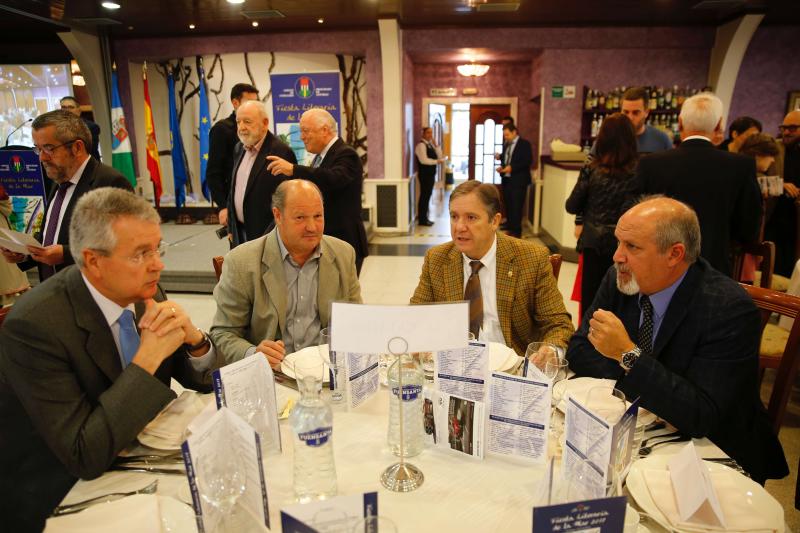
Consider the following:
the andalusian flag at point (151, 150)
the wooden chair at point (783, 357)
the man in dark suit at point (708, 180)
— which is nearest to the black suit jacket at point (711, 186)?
the man in dark suit at point (708, 180)

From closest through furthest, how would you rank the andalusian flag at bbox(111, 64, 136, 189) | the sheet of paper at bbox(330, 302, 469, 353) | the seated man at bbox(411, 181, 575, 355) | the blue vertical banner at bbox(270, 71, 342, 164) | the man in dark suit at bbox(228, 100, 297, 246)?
the sheet of paper at bbox(330, 302, 469, 353)
the seated man at bbox(411, 181, 575, 355)
the man in dark suit at bbox(228, 100, 297, 246)
the blue vertical banner at bbox(270, 71, 342, 164)
the andalusian flag at bbox(111, 64, 136, 189)

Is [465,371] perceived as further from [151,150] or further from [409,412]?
[151,150]

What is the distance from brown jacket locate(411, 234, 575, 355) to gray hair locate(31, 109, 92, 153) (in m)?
2.12

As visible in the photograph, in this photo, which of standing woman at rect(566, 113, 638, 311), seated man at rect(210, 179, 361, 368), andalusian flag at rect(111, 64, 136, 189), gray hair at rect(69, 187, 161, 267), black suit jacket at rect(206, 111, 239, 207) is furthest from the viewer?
andalusian flag at rect(111, 64, 136, 189)

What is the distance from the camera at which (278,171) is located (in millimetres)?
3428

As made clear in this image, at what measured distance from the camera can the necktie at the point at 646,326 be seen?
174 cm

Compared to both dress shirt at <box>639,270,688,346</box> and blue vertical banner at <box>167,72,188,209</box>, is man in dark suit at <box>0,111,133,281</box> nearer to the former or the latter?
dress shirt at <box>639,270,688,346</box>

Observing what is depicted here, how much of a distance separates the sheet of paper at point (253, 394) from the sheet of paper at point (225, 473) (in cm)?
21

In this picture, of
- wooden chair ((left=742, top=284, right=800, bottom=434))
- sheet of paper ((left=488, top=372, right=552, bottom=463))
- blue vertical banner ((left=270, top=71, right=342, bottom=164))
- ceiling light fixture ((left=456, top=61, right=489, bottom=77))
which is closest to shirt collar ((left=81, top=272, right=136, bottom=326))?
sheet of paper ((left=488, top=372, right=552, bottom=463))

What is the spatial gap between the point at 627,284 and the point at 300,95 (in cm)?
568

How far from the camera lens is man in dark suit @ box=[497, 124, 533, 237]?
27.6 feet

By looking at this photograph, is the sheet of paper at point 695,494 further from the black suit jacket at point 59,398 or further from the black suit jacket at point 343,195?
the black suit jacket at point 343,195

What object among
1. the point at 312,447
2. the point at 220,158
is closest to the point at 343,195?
the point at 220,158

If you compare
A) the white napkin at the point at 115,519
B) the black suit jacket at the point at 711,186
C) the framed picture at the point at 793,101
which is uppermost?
the framed picture at the point at 793,101
